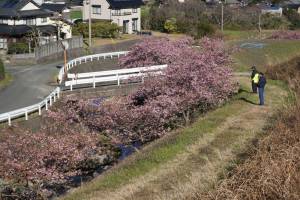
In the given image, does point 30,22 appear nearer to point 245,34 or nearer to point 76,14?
point 245,34

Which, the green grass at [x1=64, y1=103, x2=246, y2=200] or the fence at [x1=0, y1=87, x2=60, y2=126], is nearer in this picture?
the green grass at [x1=64, y1=103, x2=246, y2=200]

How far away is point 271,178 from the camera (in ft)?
35.0

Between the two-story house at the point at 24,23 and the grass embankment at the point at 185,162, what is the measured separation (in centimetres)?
2951

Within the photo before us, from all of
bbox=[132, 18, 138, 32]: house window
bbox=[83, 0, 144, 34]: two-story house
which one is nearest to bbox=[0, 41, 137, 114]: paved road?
bbox=[83, 0, 144, 34]: two-story house

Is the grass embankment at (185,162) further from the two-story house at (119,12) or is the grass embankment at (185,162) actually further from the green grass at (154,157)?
the two-story house at (119,12)

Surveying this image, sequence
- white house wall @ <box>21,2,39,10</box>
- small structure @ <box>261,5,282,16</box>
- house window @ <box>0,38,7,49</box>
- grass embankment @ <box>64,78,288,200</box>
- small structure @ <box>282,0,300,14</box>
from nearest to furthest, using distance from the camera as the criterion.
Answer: grass embankment @ <box>64,78,288,200</box>, house window @ <box>0,38,7,49</box>, white house wall @ <box>21,2,39,10</box>, small structure @ <box>261,5,282,16</box>, small structure @ <box>282,0,300,14</box>

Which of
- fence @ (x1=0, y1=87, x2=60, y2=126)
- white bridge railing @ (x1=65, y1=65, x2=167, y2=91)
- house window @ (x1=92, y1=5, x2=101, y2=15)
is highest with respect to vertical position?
house window @ (x1=92, y1=5, x2=101, y2=15)

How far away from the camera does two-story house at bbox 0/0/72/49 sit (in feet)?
154

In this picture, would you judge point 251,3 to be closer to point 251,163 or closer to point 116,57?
point 116,57

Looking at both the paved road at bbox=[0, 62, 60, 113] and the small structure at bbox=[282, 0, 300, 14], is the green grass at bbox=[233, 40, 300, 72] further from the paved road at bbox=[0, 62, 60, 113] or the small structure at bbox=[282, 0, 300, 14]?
the small structure at bbox=[282, 0, 300, 14]

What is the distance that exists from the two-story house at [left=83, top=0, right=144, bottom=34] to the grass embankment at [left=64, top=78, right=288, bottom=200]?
45.3 meters

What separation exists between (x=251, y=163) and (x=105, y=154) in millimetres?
9605

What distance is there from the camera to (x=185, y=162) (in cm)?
1602

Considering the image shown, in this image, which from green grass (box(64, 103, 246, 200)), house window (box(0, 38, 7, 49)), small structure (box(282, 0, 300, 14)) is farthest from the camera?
small structure (box(282, 0, 300, 14))
